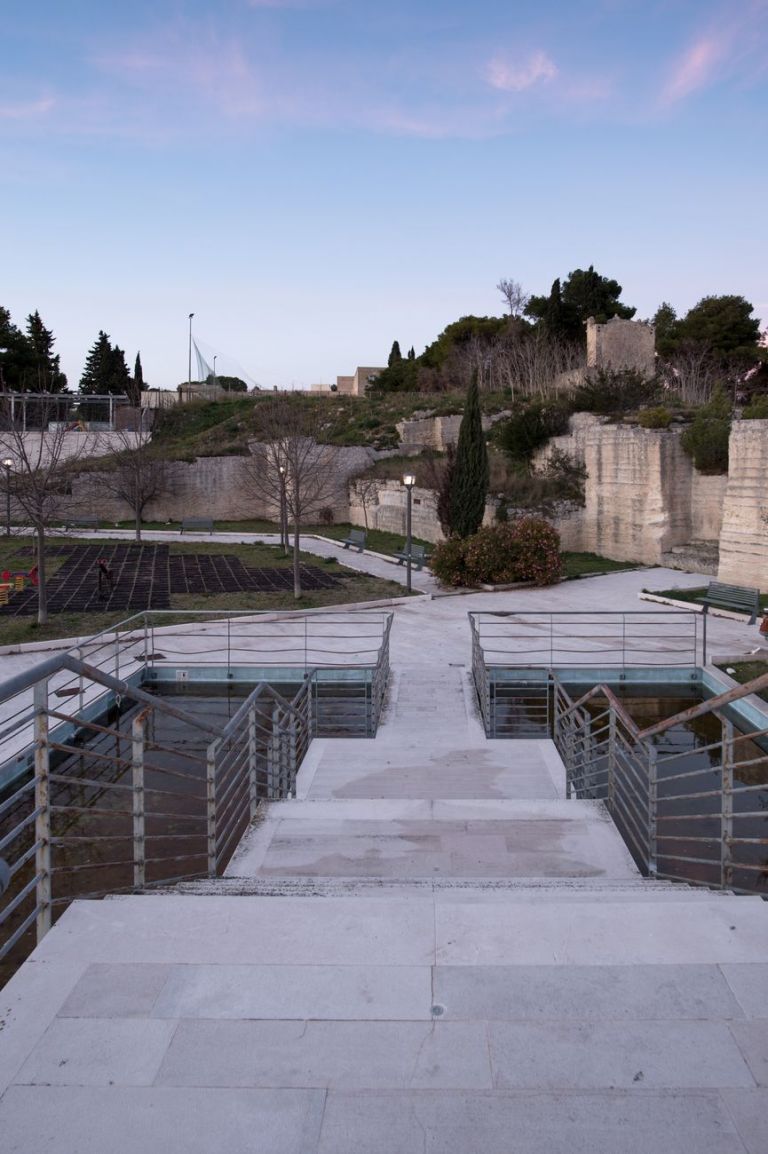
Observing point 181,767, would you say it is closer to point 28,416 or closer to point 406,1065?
point 406,1065

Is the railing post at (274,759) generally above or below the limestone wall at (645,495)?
below

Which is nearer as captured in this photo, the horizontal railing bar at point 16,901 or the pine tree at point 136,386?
the horizontal railing bar at point 16,901

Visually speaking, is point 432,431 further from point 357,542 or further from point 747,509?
point 747,509

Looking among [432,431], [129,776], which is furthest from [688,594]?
[432,431]

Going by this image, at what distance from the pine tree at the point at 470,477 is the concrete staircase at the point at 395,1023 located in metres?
18.6

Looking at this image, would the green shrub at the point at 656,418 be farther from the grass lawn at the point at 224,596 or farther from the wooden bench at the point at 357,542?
the grass lawn at the point at 224,596

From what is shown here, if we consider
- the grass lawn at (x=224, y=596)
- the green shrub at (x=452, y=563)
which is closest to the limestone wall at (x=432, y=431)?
the grass lawn at (x=224, y=596)

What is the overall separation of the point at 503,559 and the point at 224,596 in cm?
632

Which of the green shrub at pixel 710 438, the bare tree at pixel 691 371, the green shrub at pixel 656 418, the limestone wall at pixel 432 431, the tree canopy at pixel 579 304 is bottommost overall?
the green shrub at pixel 710 438

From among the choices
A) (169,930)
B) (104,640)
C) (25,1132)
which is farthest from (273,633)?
(25,1132)

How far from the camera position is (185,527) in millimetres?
32531

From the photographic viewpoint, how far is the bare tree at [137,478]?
100ft

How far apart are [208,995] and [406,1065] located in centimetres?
75

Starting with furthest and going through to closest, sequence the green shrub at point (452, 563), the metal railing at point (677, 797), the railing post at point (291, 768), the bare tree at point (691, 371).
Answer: the bare tree at point (691, 371) < the green shrub at point (452, 563) < the railing post at point (291, 768) < the metal railing at point (677, 797)
